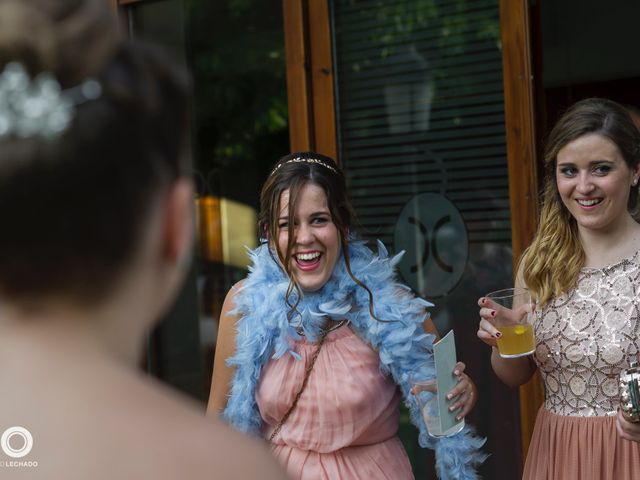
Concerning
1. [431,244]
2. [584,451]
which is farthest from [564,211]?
[431,244]

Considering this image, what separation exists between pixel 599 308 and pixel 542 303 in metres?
0.16

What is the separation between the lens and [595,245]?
2445 millimetres

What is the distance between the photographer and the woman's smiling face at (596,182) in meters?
2.37

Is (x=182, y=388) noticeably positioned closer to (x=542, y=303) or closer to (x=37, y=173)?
(x=542, y=303)

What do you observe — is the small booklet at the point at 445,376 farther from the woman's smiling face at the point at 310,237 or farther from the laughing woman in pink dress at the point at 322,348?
the woman's smiling face at the point at 310,237

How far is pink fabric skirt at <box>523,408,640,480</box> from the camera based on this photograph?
2.33m

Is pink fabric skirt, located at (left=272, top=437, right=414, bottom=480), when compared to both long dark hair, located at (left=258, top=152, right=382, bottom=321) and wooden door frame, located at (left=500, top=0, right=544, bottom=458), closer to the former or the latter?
long dark hair, located at (left=258, top=152, right=382, bottom=321)

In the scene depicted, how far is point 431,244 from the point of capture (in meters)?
4.00

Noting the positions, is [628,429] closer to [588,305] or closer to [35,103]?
[588,305]

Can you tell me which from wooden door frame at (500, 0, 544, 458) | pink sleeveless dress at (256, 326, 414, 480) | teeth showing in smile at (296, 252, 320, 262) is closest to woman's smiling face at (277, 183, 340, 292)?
teeth showing in smile at (296, 252, 320, 262)

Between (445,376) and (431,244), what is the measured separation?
1.85m

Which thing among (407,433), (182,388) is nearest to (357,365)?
(407,433)

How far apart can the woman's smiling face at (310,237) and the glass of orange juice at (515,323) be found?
49 centimetres

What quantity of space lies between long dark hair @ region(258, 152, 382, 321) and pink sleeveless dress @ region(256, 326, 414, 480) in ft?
0.52
